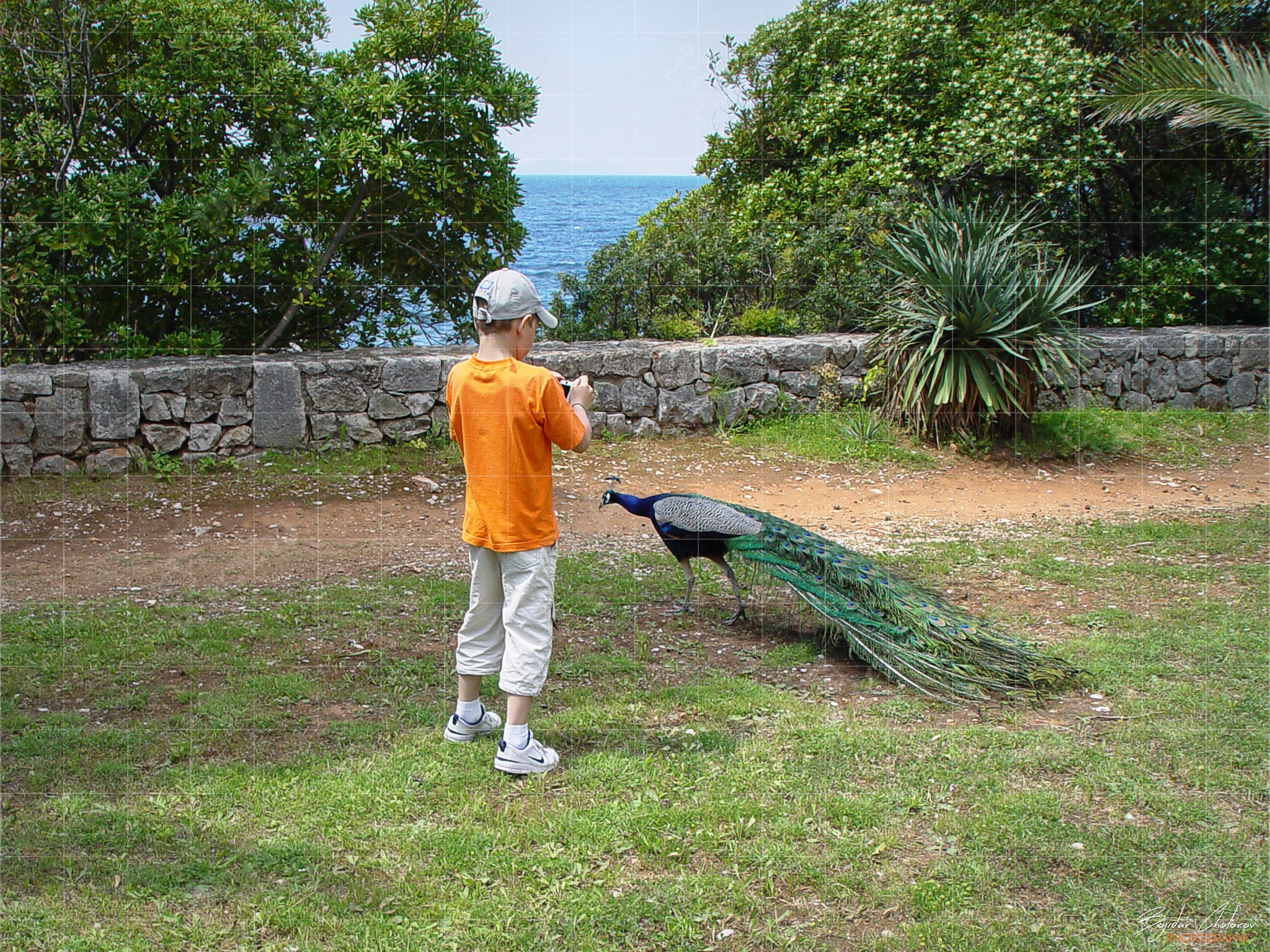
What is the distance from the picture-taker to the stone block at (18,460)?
7359mm

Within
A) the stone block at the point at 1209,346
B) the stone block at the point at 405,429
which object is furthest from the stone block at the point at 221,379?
the stone block at the point at 1209,346

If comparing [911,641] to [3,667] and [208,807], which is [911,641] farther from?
[3,667]

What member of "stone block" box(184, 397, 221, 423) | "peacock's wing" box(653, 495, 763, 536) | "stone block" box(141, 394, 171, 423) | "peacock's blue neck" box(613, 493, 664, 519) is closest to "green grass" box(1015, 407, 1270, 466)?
"peacock's wing" box(653, 495, 763, 536)

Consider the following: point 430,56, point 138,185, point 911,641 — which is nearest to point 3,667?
point 911,641

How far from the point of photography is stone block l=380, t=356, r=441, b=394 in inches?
328

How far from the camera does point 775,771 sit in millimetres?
3664

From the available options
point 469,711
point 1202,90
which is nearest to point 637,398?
point 1202,90

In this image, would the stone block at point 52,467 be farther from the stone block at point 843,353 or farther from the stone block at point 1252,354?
the stone block at point 1252,354

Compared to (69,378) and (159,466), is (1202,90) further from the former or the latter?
(69,378)

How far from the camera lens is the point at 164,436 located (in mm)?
7766

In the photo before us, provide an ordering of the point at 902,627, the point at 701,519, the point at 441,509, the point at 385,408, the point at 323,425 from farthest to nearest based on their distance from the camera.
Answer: the point at 385,408 → the point at 323,425 → the point at 441,509 → the point at 701,519 → the point at 902,627

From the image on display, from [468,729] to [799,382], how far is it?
20.2ft

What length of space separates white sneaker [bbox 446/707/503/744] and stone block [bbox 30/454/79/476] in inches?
195

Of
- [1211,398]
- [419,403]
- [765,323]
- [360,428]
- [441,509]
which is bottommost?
[441,509]
